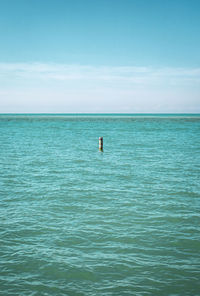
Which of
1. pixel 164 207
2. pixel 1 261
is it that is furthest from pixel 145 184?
pixel 1 261

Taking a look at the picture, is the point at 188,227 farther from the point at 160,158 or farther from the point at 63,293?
the point at 160,158

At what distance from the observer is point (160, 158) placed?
2769 cm

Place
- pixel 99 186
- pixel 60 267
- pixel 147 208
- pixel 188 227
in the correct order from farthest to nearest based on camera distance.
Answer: pixel 99 186
pixel 147 208
pixel 188 227
pixel 60 267

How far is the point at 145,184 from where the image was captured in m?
17.6

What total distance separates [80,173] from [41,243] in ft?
37.0

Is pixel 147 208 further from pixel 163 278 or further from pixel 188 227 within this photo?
pixel 163 278

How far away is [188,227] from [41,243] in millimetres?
6090

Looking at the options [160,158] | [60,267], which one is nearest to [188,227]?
[60,267]

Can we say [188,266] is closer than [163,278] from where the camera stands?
No

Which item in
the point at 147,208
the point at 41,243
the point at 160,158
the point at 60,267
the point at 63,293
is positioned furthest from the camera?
the point at 160,158

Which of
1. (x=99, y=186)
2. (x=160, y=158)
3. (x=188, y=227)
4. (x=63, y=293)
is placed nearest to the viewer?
(x=63, y=293)

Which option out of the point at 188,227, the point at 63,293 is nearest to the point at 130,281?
the point at 63,293

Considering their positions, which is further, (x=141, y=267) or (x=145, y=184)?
(x=145, y=184)

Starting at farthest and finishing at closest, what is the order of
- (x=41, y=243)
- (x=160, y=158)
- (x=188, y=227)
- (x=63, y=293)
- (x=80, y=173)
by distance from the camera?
(x=160, y=158), (x=80, y=173), (x=188, y=227), (x=41, y=243), (x=63, y=293)
